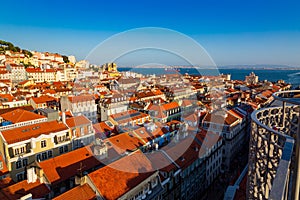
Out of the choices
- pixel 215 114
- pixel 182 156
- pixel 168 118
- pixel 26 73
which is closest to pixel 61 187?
pixel 182 156

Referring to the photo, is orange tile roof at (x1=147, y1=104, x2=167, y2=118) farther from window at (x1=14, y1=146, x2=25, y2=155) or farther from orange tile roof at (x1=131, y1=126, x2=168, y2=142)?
window at (x1=14, y1=146, x2=25, y2=155)

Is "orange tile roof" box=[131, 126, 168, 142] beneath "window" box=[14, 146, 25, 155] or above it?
above

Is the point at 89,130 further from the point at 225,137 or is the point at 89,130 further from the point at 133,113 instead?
the point at 225,137

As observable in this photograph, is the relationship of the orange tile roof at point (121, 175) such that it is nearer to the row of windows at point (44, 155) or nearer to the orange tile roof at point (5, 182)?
the orange tile roof at point (5, 182)

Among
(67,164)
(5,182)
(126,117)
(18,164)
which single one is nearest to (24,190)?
(67,164)

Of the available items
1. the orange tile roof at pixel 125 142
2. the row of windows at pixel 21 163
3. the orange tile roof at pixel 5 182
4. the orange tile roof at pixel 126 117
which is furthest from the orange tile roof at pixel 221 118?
the orange tile roof at pixel 5 182

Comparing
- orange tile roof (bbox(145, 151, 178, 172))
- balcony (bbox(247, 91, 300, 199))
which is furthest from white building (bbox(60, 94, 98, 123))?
A: balcony (bbox(247, 91, 300, 199))
